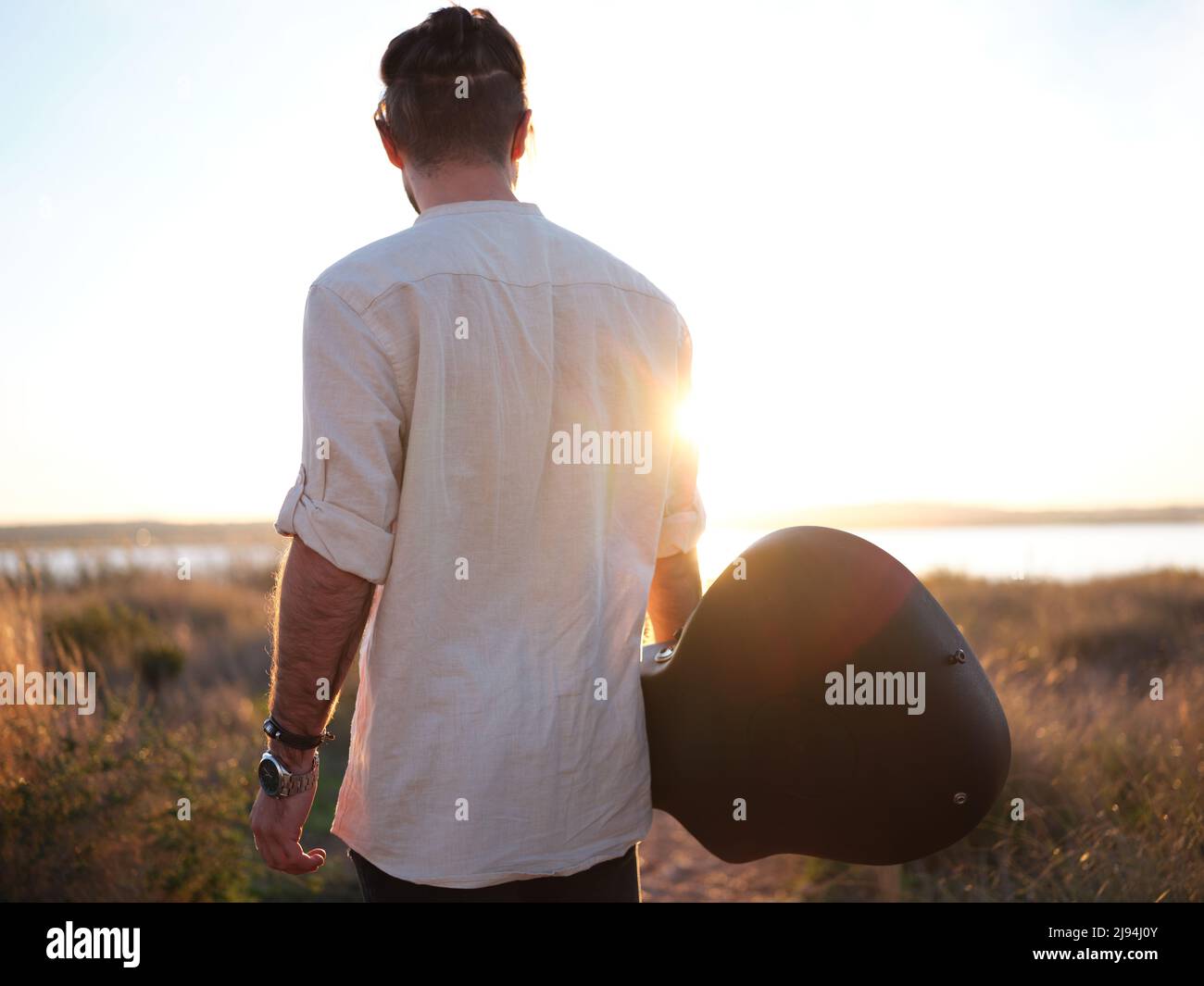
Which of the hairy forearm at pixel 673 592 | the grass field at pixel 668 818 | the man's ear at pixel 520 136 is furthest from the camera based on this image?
the grass field at pixel 668 818

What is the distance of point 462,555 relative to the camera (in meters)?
1.43

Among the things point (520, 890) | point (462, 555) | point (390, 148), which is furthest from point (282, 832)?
point (390, 148)

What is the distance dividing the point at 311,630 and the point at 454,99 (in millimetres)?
952

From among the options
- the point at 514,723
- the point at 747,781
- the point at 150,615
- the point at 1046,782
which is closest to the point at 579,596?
the point at 514,723

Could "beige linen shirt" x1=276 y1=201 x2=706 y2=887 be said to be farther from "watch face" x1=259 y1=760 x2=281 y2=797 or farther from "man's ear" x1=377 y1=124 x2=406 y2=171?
"man's ear" x1=377 y1=124 x2=406 y2=171

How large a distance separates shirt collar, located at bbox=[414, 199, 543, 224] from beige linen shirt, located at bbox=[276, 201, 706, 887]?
0.11ft

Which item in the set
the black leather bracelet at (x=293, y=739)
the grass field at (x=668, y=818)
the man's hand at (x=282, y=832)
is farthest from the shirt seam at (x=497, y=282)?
the grass field at (x=668, y=818)

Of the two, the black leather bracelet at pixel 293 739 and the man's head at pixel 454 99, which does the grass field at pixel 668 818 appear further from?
the man's head at pixel 454 99

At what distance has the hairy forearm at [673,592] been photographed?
1.90m

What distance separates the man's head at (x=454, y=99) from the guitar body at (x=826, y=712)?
0.87 metres

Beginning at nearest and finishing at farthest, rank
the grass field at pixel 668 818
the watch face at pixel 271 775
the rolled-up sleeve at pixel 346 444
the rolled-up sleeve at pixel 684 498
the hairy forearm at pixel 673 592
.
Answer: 1. the rolled-up sleeve at pixel 346 444
2. the watch face at pixel 271 775
3. the rolled-up sleeve at pixel 684 498
4. the hairy forearm at pixel 673 592
5. the grass field at pixel 668 818
